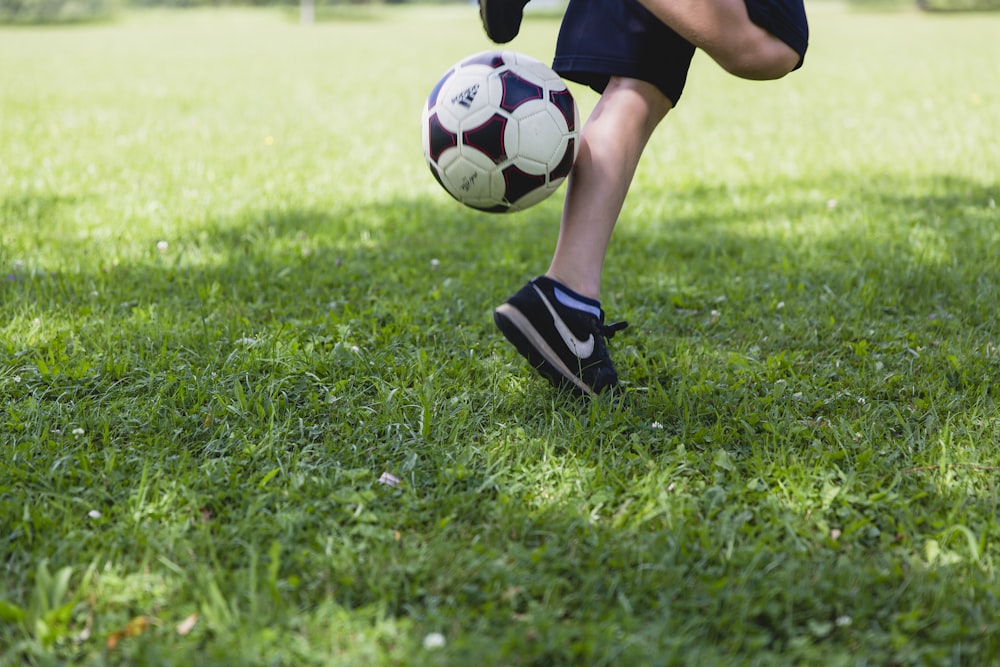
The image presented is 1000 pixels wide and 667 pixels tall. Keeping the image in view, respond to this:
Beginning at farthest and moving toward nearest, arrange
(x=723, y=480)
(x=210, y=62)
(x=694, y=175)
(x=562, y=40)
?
(x=210, y=62)
(x=694, y=175)
(x=562, y=40)
(x=723, y=480)

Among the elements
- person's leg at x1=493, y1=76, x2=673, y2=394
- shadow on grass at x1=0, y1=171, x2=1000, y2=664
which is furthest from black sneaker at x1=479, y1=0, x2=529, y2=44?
shadow on grass at x1=0, y1=171, x2=1000, y2=664

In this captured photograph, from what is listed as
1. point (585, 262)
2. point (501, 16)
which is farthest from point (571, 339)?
A: point (501, 16)

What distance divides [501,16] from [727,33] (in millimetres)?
656

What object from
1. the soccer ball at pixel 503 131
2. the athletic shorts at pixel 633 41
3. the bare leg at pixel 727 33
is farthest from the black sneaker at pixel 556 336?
the bare leg at pixel 727 33

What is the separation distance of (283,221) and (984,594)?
3.70 meters

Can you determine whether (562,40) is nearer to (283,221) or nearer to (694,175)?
(283,221)

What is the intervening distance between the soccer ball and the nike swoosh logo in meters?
0.33

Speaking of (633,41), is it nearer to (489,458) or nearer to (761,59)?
(761,59)

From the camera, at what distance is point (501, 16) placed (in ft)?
8.29

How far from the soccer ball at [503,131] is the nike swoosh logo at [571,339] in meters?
0.33

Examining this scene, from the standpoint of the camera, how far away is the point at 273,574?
174 cm

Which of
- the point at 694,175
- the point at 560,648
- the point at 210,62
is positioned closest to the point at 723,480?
the point at 560,648

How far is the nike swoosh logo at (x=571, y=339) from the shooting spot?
2.49 metres

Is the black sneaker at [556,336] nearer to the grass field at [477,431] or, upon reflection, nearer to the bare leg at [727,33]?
the grass field at [477,431]
